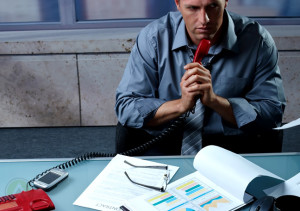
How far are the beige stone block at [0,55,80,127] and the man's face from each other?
1.57m

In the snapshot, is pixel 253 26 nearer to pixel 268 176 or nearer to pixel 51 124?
pixel 268 176

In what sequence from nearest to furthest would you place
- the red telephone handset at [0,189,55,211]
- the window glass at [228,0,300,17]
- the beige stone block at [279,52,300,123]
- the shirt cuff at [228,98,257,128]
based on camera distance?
the red telephone handset at [0,189,55,211], the shirt cuff at [228,98,257,128], the beige stone block at [279,52,300,123], the window glass at [228,0,300,17]

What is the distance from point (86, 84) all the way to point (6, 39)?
2.31ft

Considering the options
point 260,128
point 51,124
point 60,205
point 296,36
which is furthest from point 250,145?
point 51,124

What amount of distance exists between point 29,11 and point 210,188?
2.55 m

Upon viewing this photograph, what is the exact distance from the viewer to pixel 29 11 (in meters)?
2.96

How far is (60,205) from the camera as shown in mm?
885

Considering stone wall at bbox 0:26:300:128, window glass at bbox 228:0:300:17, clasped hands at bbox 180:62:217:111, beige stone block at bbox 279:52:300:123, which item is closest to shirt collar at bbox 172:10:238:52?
clasped hands at bbox 180:62:217:111

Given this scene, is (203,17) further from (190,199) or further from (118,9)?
(118,9)

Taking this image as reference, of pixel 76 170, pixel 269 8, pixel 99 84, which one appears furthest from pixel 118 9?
pixel 76 170

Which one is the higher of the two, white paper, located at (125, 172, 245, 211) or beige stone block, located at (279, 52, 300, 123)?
white paper, located at (125, 172, 245, 211)

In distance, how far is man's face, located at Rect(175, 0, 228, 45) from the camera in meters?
1.36

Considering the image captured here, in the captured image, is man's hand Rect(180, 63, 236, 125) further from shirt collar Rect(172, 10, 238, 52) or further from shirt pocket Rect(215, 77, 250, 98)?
shirt collar Rect(172, 10, 238, 52)

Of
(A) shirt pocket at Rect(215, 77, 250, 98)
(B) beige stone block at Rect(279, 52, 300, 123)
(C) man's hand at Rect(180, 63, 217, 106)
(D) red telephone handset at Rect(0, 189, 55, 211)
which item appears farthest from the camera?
(B) beige stone block at Rect(279, 52, 300, 123)
